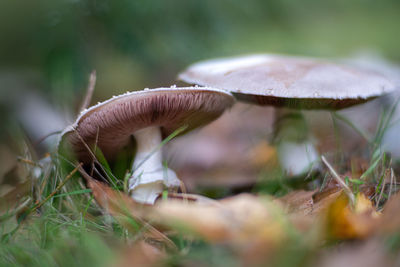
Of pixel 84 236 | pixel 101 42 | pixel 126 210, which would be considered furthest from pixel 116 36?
pixel 84 236

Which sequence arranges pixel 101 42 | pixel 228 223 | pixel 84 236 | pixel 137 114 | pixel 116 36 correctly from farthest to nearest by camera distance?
pixel 101 42 → pixel 116 36 → pixel 137 114 → pixel 84 236 → pixel 228 223

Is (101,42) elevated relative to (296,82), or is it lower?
elevated

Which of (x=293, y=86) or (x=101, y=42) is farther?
(x=101, y=42)

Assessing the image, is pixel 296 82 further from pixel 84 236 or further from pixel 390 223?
pixel 84 236

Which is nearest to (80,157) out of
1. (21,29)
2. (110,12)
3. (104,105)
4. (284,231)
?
(104,105)

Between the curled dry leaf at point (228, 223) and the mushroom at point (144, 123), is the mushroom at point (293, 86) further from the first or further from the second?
the curled dry leaf at point (228, 223)

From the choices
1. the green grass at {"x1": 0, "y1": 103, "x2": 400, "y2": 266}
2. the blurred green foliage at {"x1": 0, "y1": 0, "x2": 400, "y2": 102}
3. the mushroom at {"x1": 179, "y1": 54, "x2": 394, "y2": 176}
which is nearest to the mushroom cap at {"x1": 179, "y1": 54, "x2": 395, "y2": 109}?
the mushroom at {"x1": 179, "y1": 54, "x2": 394, "y2": 176}
